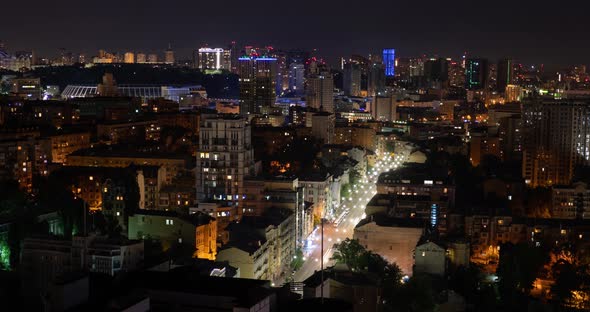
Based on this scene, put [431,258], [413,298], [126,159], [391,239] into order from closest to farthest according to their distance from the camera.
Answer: [413,298] < [431,258] < [391,239] < [126,159]

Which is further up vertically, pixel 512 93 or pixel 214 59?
pixel 214 59

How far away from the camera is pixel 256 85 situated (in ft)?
95.8

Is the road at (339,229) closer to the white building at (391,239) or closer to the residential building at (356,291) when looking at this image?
the residential building at (356,291)

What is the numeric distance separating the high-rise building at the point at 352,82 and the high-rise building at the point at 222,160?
28.3 meters

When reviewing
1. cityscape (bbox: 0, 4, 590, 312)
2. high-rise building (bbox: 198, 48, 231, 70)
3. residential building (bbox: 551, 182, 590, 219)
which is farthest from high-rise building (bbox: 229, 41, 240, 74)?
residential building (bbox: 551, 182, 590, 219)

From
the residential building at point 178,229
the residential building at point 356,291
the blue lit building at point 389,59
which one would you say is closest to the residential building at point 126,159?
the residential building at point 178,229

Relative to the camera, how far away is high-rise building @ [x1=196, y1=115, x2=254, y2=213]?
12.0 m

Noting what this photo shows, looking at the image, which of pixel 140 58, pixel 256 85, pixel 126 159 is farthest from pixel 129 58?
pixel 126 159

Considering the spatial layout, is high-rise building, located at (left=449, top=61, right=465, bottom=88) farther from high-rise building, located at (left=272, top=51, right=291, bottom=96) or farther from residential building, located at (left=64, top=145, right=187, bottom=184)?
residential building, located at (left=64, top=145, right=187, bottom=184)

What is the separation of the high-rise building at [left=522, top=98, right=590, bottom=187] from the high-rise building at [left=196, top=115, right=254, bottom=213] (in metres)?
7.79

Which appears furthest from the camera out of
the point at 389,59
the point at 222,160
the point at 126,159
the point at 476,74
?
the point at 389,59

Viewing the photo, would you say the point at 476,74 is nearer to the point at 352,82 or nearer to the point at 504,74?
the point at 504,74

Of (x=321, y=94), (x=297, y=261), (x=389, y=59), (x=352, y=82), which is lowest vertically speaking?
(x=297, y=261)

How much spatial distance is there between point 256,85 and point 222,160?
17284mm
